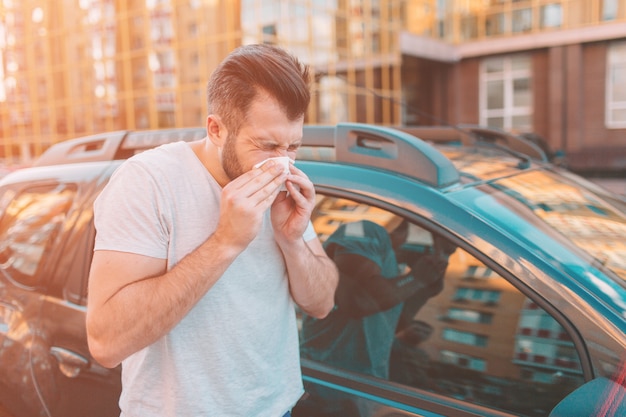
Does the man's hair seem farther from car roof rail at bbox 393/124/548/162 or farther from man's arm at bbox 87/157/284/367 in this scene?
car roof rail at bbox 393/124/548/162

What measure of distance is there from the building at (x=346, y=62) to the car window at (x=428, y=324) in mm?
13210

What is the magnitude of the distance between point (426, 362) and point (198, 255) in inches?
46.7

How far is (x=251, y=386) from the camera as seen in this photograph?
1539mm

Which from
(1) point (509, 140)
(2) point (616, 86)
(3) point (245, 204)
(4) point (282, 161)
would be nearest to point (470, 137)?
(1) point (509, 140)

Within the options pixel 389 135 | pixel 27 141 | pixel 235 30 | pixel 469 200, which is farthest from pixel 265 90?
pixel 27 141

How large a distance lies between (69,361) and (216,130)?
1107 millimetres

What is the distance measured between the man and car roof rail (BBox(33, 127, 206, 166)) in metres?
0.94

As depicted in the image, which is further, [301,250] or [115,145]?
[115,145]

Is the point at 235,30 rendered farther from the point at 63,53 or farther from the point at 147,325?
the point at 147,325

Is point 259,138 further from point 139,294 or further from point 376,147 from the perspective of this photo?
point 376,147

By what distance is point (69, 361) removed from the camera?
6.74ft

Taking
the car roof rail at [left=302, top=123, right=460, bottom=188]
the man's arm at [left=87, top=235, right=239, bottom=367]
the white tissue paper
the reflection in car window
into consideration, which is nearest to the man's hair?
the white tissue paper

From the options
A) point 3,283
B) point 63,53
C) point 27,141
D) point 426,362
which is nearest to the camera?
point 426,362

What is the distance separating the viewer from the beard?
149 centimetres
